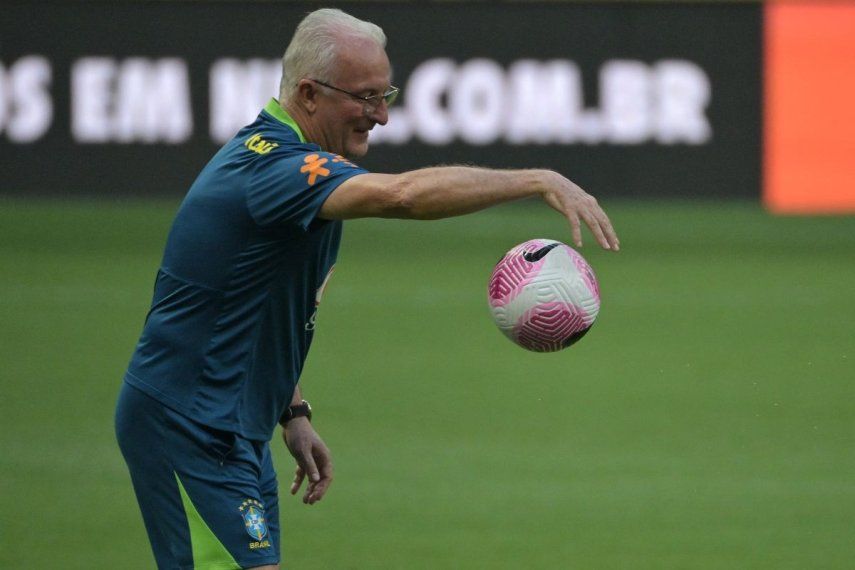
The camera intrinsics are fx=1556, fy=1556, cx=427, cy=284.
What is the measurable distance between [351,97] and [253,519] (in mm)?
1355

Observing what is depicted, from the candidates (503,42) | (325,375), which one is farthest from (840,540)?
(503,42)

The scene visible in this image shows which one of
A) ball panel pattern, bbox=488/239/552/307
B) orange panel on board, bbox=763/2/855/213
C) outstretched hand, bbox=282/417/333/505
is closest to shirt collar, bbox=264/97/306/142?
ball panel pattern, bbox=488/239/552/307

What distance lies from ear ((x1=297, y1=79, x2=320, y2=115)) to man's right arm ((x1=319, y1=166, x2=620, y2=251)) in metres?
0.49

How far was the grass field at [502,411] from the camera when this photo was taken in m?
7.78

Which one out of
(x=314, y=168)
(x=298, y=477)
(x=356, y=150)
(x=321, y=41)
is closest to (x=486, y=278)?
(x=298, y=477)

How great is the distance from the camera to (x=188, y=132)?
1919cm

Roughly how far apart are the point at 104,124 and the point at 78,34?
1.14 m

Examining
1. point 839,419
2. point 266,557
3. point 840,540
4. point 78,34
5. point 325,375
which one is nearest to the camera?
point 266,557

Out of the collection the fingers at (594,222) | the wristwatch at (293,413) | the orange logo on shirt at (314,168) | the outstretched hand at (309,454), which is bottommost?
the outstretched hand at (309,454)

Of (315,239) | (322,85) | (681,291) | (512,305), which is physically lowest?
(681,291)

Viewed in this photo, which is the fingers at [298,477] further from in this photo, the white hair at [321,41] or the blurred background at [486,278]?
the blurred background at [486,278]

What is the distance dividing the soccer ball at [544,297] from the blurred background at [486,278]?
2.32 m

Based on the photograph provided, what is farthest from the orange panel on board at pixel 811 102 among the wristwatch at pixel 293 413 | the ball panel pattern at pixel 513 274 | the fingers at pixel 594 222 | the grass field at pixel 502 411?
the fingers at pixel 594 222

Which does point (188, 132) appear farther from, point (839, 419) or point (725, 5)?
point (839, 419)
